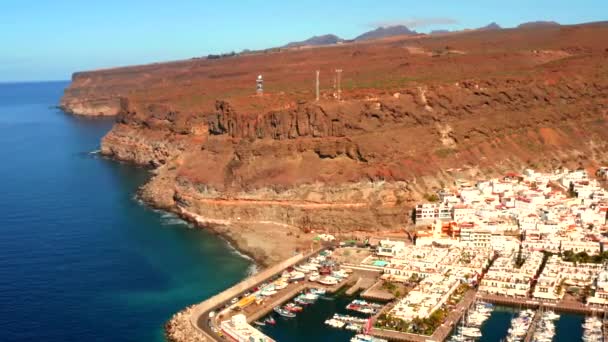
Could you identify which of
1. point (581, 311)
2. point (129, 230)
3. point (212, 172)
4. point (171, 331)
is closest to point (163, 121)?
point (212, 172)

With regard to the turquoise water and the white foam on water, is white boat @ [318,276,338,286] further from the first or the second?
the turquoise water

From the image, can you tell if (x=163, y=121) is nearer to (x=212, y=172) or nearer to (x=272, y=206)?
(x=212, y=172)

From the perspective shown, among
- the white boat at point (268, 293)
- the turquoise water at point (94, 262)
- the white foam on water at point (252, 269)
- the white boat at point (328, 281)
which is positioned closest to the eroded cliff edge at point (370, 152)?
the white foam on water at point (252, 269)

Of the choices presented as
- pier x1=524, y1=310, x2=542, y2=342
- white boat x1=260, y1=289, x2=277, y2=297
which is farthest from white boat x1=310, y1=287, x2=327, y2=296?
pier x1=524, y1=310, x2=542, y2=342

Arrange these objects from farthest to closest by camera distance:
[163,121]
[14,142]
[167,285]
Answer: [14,142], [163,121], [167,285]

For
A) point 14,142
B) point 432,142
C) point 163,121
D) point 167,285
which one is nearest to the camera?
point 167,285

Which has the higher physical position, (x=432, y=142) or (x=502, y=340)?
(x=432, y=142)
